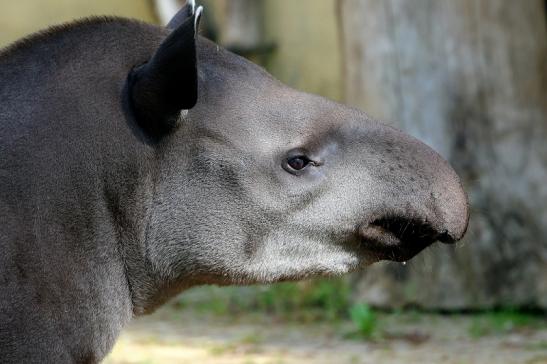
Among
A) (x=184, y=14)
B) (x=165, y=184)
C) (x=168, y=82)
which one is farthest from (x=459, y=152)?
(x=168, y=82)

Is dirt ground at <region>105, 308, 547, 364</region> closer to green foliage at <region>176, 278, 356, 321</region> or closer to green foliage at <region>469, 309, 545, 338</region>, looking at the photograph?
green foliage at <region>469, 309, 545, 338</region>

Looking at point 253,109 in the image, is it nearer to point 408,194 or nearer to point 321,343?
point 408,194

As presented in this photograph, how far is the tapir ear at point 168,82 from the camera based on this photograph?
134 inches

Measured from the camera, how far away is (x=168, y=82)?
11.4ft

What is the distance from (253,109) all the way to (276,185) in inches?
10.0

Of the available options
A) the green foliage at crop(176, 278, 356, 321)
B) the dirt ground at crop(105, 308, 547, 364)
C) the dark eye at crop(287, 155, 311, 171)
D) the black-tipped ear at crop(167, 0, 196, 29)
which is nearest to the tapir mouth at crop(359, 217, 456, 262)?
the dark eye at crop(287, 155, 311, 171)

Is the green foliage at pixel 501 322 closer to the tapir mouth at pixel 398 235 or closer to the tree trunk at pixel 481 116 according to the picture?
the tree trunk at pixel 481 116

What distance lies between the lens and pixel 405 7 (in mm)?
7484

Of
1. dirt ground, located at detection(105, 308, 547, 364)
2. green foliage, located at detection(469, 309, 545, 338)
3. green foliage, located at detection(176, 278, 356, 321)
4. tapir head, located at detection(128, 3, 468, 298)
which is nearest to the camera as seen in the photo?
tapir head, located at detection(128, 3, 468, 298)

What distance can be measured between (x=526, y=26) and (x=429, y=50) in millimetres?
628

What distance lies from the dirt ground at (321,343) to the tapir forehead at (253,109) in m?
2.86

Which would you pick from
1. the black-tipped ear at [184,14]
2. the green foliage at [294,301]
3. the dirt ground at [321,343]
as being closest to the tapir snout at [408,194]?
the black-tipped ear at [184,14]

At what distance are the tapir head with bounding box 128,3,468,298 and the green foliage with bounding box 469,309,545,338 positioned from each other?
336cm

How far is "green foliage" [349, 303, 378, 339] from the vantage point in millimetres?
7059
